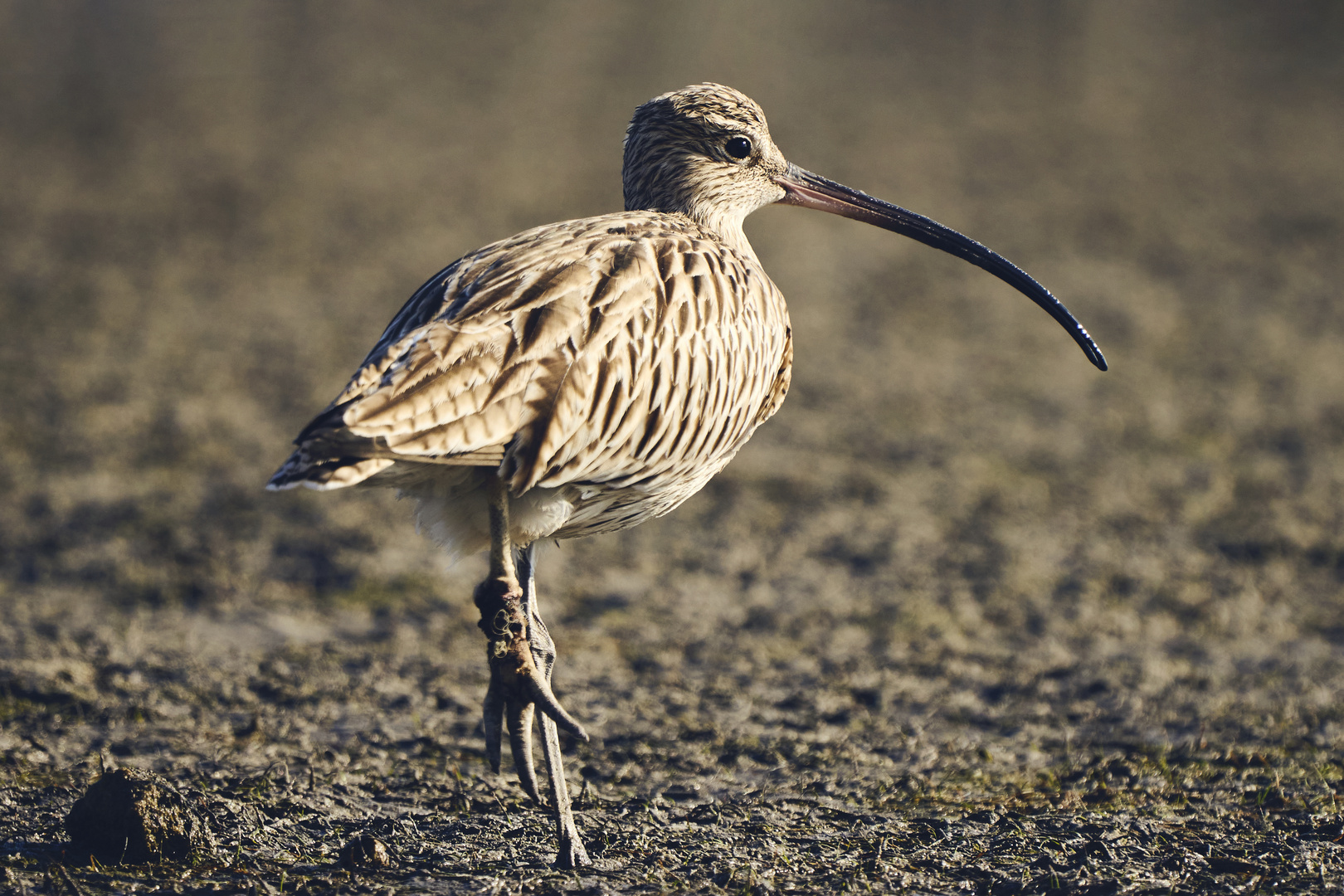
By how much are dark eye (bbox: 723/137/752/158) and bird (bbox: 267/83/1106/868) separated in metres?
0.11

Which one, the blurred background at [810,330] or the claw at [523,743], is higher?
the blurred background at [810,330]

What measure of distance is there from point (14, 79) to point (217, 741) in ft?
40.4

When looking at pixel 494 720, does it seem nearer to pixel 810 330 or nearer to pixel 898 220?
pixel 898 220

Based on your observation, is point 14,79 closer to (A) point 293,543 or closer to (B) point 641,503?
(A) point 293,543

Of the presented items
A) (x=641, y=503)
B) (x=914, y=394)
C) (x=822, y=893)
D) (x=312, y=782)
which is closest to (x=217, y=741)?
(x=312, y=782)

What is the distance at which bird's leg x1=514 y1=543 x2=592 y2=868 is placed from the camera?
3.72m

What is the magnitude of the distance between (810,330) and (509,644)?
5.98 meters

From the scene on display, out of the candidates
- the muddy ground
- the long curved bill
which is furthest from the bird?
the muddy ground

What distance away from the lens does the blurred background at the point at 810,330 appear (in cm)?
593

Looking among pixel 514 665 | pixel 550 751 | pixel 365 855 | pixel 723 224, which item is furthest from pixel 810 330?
pixel 365 855

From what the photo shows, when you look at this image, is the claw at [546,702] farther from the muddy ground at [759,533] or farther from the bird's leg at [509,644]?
the muddy ground at [759,533]

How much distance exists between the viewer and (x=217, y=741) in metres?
4.51

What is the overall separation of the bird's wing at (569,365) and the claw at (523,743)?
65cm

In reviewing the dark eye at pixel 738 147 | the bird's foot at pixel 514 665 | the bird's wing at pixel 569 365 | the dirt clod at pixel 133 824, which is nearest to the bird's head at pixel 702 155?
the dark eye at pixel 738 147
